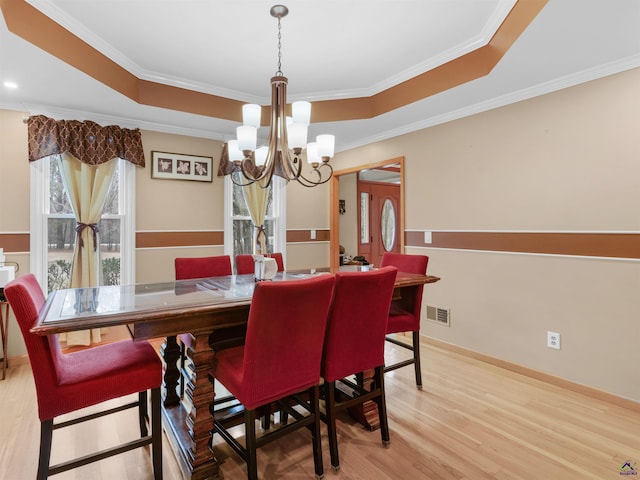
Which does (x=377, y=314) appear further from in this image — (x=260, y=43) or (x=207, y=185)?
(x=207, y=185)

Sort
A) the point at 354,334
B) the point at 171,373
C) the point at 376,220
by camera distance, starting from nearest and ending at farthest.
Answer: the point at 354,334 → the point at 171,373 → the point at 376,220

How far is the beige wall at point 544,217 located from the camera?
7.86ft

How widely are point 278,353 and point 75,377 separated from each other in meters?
Answer: 0.89

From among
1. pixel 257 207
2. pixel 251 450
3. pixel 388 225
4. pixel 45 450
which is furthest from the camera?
pixel 388 225

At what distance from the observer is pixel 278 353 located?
1571 millimetres

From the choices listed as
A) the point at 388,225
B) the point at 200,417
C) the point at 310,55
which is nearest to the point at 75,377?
the point at 200,417

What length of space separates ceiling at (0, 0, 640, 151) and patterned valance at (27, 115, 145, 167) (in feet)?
0.40

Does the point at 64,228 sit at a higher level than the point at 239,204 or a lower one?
lower

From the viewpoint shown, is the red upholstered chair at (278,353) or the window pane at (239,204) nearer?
the red upholstered chair at (278,353)

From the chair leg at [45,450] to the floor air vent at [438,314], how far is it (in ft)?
10.4

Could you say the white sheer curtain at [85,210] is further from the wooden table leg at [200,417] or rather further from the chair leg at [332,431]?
the chair leg at [332,431]

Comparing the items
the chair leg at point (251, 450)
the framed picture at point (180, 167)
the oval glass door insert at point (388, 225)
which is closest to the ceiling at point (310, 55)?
the framed picture at point (180, 167)

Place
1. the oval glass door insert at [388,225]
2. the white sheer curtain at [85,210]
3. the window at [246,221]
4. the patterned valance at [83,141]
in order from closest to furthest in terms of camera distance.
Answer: the patterned valance at [83,141] < the white sheer curtain at [85,210] < the window at [246,221] < the oval glass door insert at [388,225]

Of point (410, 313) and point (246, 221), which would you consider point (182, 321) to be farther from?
point (246, 221)
